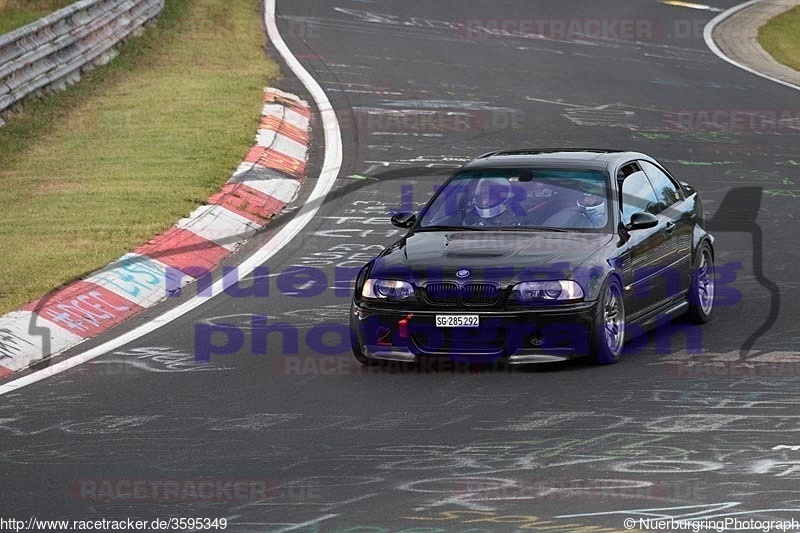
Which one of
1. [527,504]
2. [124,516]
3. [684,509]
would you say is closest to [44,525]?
[124,516]

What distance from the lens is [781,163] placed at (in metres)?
20.0

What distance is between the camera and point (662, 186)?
12328mm

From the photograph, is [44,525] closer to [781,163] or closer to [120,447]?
[120,447]

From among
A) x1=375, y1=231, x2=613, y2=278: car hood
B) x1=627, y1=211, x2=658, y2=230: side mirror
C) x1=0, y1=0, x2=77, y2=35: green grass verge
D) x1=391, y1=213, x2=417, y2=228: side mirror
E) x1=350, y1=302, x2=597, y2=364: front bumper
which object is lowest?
x1=350, y1=302, x2=597, y2=364: front bumper

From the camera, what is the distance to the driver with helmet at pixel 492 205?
37.0 feet

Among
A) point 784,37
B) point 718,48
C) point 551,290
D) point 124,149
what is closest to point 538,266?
point 551,290

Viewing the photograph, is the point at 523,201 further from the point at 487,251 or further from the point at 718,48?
the point at 718,48

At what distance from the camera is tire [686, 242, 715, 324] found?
11930 mm

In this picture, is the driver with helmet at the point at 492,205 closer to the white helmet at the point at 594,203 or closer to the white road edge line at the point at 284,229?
the white helmet at the point at 594,203

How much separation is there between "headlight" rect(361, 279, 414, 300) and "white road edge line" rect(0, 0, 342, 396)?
214 cm

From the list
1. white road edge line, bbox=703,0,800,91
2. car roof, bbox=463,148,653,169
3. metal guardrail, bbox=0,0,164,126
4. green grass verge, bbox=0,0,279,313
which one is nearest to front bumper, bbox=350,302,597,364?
car roof, bbox=463,148,653,169

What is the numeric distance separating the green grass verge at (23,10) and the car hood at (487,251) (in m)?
17.2

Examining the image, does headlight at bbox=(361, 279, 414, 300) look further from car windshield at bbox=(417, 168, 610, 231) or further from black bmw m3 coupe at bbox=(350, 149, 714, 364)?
car windshield at bbox=(417, 168, 610, 231)

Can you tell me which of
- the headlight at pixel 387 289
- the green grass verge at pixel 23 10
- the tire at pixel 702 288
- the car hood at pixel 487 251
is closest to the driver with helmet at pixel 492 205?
the car hood at pixel 487 251
